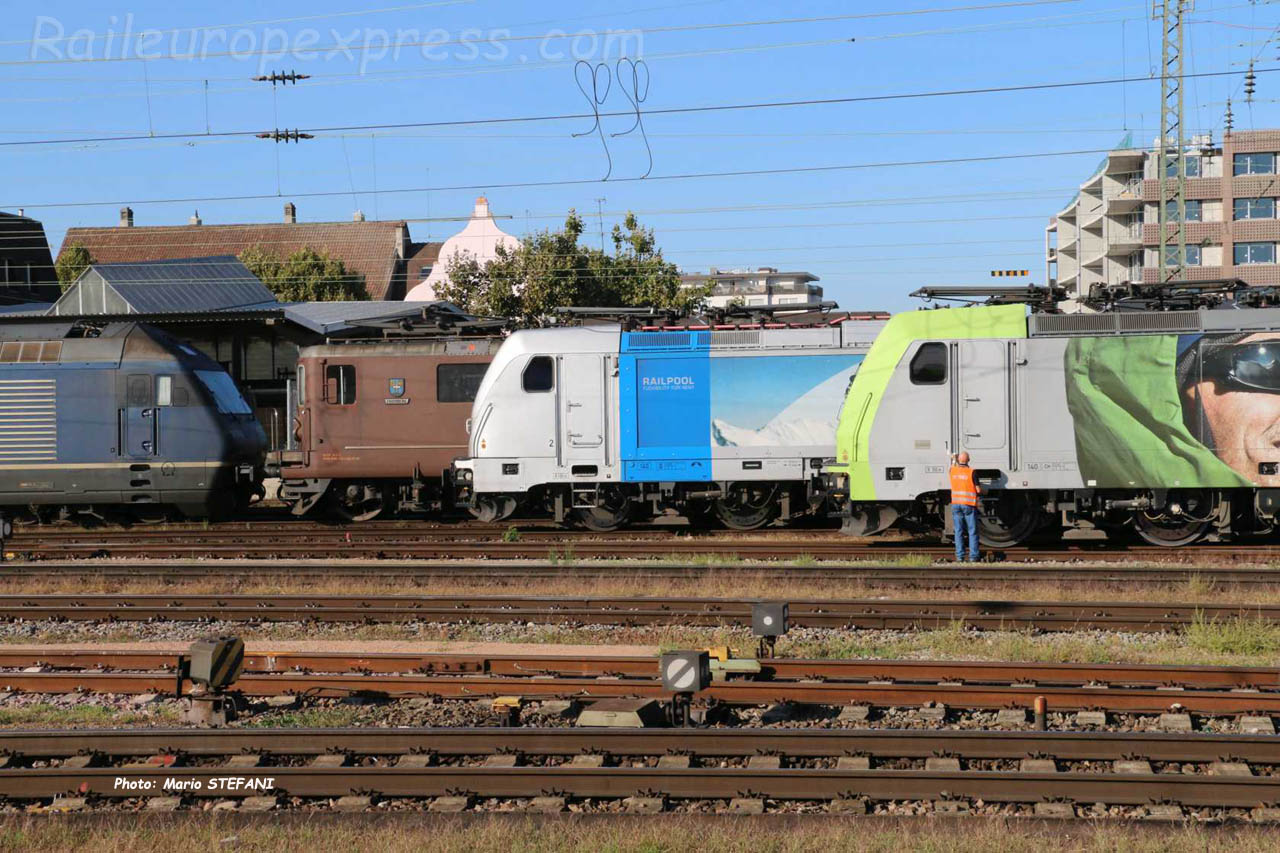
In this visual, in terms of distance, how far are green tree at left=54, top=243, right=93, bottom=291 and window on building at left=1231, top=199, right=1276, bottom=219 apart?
59996 millimetres

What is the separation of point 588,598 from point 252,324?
2526 cm

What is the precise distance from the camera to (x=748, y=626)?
1259 cm

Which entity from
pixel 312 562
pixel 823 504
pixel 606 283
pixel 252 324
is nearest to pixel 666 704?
pixel 312 562

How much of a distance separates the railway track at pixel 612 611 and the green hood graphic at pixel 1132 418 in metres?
4.11

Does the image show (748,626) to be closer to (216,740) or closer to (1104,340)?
(216,740)

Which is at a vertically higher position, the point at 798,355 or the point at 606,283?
the point at 606,283

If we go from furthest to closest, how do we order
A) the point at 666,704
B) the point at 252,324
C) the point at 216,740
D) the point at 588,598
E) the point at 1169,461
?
1. the point at 252,324
2. the point at 1169,461
3. the point at 588,598
4. the point at 666,704
5. the point at 216,740

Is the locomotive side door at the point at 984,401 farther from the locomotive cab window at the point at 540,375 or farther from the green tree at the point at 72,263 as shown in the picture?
the green tree at the point at 72,263

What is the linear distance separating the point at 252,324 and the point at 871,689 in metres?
29.9

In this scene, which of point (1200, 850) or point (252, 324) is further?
point (252, 324)

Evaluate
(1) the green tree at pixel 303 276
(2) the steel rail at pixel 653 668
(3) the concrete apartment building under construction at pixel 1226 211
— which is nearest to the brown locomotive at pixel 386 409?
(2) the steel rail at pixel 653 668

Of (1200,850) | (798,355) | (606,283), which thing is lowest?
(1200,850)

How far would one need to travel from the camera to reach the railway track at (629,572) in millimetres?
14281

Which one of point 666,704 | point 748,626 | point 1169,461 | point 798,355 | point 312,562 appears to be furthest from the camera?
point 798,355
